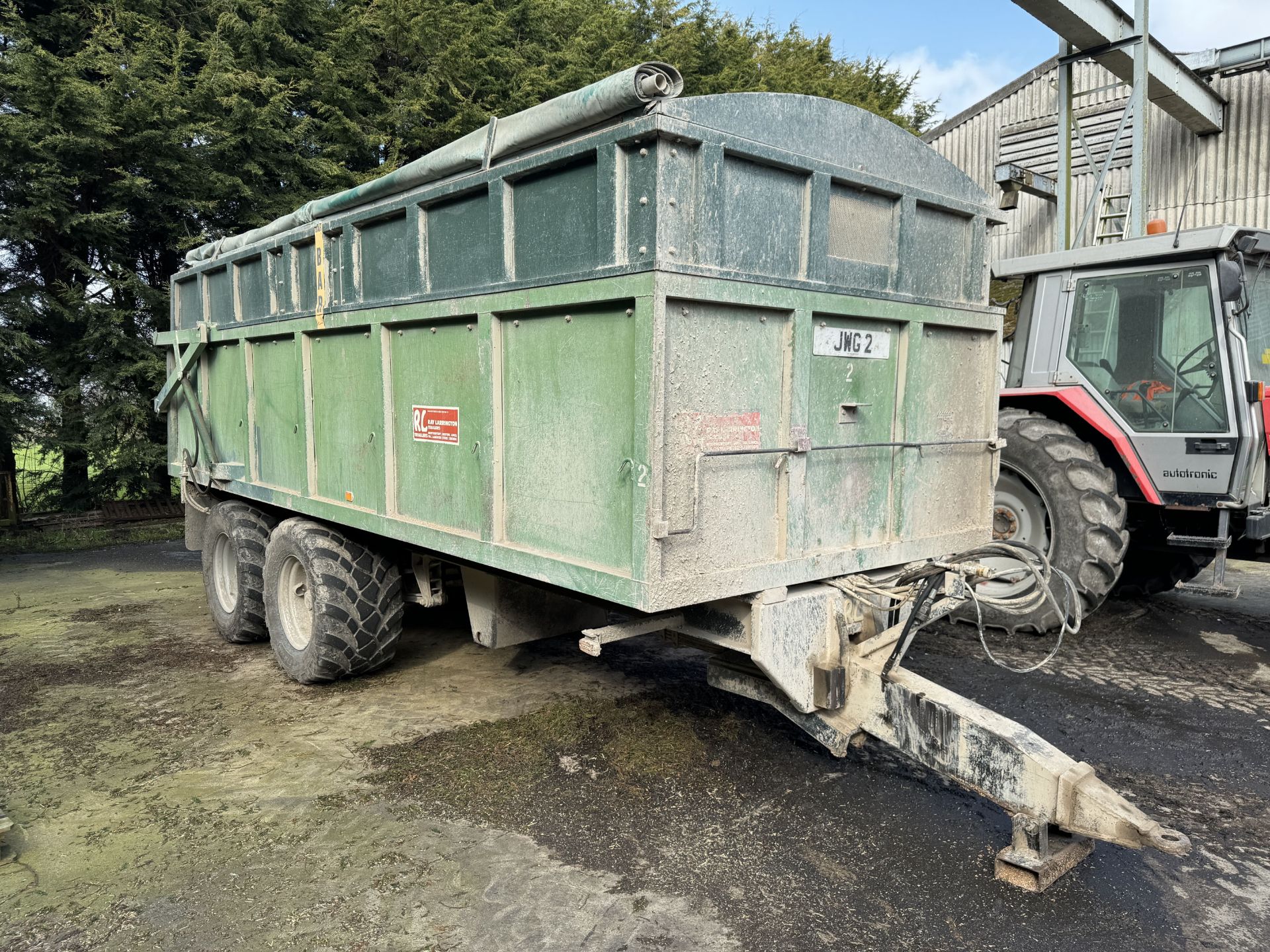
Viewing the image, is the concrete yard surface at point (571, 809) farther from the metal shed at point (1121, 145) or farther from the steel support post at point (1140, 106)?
the metal shed at point (1121, 145)

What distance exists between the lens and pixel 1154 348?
5.52 meters

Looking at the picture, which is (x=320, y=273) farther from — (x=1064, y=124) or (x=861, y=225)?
(x=1064, y=124)

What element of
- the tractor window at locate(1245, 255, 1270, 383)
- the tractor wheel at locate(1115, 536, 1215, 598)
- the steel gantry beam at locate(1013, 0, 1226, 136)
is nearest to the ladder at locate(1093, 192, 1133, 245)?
the tractor window at locate(1245, 255, 1270, 383)

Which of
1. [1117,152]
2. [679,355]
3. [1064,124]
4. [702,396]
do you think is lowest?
[702,396]

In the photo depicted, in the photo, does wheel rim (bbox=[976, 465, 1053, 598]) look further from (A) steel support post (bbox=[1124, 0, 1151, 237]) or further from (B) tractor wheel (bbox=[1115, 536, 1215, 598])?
(A) steel support post (bbox=[1124, 0, 1151, 237])

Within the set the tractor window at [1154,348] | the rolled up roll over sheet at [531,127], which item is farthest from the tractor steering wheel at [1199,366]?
the rolled up roll over sheet at [531,127]

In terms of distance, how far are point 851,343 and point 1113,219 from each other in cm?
790

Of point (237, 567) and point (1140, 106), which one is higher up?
point (1140, 106)

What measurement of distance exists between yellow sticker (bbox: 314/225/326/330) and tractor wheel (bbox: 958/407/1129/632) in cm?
406

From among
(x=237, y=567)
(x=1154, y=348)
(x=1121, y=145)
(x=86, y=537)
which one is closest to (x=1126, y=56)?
(x=1121, y=145)

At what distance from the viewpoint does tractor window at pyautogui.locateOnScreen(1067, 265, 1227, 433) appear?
5270mm

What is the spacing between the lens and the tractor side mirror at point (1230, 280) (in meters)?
4.99

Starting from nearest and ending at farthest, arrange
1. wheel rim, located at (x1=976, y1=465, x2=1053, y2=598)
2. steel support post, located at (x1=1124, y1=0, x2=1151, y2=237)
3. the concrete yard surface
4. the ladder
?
the concrete yard surface, wheel rim, located at (x1=976, y1=465, x2=1053, y2=598), the ladder, steel support post, located at (x1=1124, y1=0, x2=1151, y2=237)

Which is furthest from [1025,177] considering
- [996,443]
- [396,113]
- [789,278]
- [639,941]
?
[396,113]
